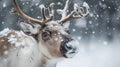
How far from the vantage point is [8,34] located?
658 centimetres

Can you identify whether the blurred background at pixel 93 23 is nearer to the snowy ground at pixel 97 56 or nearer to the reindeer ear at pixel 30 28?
the snowy ground at pixel 97 56

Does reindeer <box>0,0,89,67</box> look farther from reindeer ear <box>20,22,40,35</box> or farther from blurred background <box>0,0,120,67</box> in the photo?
blurred background <box>0,0,120,67</box>

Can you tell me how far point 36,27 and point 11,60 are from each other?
1.90 ft

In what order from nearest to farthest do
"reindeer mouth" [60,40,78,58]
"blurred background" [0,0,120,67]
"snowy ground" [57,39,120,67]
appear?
1. "reindeer mouth" [60,40,78,58]
2. "snowy ground" [57,39,120,67]
3. "blurred background" [0,0,120,67]

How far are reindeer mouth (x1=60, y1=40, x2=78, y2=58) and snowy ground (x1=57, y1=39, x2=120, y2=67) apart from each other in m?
5.42

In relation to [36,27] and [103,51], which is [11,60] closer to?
[36,27]

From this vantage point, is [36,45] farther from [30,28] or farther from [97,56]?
[97,56]

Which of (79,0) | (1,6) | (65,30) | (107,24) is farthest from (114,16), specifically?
(65,30)

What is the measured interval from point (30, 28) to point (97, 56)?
296 inches

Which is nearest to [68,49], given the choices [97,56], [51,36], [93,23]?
[51,36]

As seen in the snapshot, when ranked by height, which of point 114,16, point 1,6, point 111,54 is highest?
point 1,6

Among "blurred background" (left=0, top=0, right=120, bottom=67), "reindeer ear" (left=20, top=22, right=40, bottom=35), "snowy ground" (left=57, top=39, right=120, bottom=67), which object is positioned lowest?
"snowy ground" (left=57, top=39, right=120, bottom=67)

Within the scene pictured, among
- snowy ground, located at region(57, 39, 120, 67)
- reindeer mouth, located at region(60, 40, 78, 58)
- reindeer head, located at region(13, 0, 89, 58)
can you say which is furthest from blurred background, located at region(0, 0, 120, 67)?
reindeer mouth, located at region(60, 40, 78, 58)

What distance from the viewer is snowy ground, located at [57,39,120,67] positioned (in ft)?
40.7
